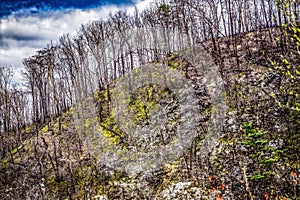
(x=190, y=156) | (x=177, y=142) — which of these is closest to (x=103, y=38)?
(x=177, y=142)

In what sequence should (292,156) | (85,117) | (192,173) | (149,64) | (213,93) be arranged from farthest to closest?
(149,64)
(85,117)
(213,93)
(192,173)
(292,156)

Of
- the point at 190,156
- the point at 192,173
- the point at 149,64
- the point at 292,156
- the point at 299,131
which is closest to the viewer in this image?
the point at 292,156

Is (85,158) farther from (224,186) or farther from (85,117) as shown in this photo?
(224,186)

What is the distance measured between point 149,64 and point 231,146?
648 inches

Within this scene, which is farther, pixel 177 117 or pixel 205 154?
pixel 177 117

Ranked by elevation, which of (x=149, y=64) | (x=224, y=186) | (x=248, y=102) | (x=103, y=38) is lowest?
(x=224, y=186)

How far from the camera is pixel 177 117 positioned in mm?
20766

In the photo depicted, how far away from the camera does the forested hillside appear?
1385 centimetres

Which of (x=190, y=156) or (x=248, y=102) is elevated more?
(x=248, y=102)

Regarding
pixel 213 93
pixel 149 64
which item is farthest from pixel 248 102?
pixel 149 64

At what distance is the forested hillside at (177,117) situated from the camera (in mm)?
13852

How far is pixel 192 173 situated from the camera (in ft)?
50.2

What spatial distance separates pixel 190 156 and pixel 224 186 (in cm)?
335

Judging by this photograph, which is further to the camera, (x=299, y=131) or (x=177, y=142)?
(x=177, y=142)
